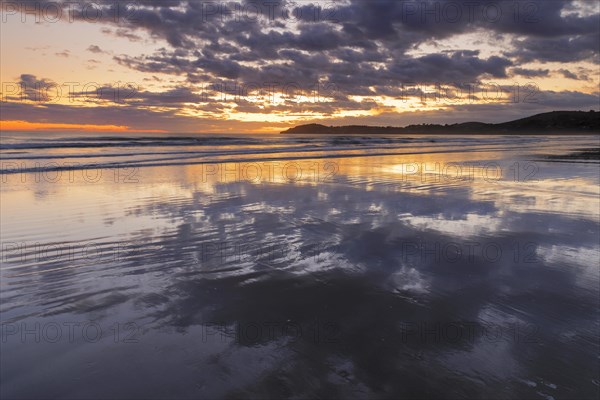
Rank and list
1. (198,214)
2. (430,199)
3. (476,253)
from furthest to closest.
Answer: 1. (430,199)
2. (198,214)
3. (476,253)

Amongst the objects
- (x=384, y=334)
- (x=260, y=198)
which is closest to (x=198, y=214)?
(x=260, y=198)

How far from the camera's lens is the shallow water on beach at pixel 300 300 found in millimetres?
3408

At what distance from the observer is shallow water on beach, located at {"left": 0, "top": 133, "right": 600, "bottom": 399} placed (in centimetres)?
341

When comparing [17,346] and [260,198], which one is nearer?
[17,346]

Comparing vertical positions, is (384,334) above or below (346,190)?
below

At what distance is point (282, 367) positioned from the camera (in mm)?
3561

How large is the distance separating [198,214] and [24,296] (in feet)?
17.2

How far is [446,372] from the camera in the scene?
3482 mm

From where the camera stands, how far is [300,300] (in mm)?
5059

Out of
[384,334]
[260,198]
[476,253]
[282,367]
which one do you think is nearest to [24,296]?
[282,367]

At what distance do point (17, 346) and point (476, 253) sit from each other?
22.7 ft

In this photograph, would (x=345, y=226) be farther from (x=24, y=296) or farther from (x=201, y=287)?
(x=24, y=296)

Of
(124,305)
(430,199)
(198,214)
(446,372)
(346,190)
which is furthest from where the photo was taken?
(346,190)

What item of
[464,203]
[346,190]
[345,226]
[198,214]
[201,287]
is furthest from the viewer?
[346,190]
